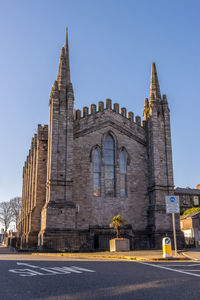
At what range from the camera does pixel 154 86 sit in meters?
35.4

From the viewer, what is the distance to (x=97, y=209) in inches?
1206

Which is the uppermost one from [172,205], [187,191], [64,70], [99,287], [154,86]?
[64,70]

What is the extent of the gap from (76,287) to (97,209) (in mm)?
22949

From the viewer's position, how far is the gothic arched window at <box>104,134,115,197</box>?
105 feet

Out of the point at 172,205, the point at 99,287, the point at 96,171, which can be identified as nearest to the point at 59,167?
the point at 96,171

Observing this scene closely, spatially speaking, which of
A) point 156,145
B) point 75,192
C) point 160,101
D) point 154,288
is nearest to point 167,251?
point 154,288

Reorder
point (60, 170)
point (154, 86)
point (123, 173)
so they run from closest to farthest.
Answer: point (60, 170) < point (123, 173) < point (154, 86)

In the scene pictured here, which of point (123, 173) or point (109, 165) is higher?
point (109, 165)

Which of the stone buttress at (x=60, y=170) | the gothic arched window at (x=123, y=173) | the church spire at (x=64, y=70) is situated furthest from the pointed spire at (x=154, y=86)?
the church spire at (x=64, y=70)

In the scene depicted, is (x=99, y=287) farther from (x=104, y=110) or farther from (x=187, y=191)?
(x=187, y=191)

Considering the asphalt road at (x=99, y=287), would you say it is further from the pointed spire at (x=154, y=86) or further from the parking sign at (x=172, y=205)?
the pointed spire at (x=154, y=86)

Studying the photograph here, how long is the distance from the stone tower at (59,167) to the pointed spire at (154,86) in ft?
29.1

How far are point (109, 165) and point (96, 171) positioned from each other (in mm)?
1525

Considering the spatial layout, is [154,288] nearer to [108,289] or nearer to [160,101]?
[108,289]
